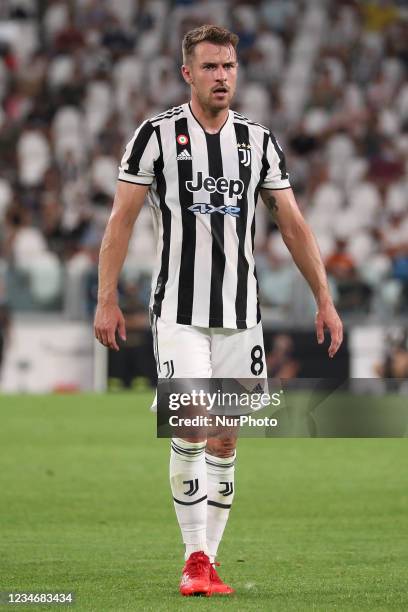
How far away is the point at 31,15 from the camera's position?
22469 millimetres

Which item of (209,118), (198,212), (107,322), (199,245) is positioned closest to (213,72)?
(209,118)

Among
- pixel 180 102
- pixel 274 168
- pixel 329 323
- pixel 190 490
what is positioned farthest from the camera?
pixel 180 102

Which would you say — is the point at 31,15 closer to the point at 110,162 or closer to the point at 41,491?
the point at 110,162

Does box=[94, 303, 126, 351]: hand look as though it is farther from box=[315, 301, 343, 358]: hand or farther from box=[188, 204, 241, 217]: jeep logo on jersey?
box=[315, 301, 343, 358]: hand

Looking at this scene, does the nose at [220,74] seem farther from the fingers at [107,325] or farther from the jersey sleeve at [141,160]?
the fingers at [107,325]

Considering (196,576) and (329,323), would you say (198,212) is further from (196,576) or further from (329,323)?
(196,576)

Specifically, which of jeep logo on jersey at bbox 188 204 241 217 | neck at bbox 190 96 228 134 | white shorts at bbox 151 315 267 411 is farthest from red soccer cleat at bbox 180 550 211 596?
neck at bbox 190 96 228 134

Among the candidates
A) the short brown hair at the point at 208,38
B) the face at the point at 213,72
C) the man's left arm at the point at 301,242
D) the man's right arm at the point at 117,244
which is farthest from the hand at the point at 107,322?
the short brown hair at the point at 208,38

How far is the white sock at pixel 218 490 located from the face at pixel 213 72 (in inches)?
53.8

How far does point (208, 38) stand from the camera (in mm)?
5520

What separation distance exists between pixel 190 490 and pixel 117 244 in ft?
3.14

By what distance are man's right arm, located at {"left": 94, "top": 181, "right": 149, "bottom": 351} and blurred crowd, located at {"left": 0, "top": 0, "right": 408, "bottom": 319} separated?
11238 millimetres

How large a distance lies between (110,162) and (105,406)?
574 cm

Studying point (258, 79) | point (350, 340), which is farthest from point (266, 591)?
point (258, 79)
